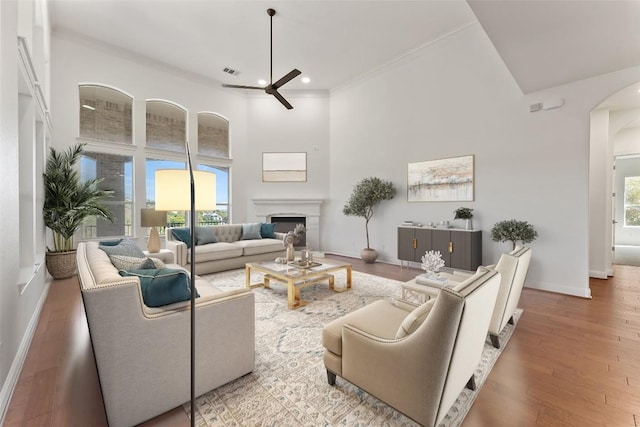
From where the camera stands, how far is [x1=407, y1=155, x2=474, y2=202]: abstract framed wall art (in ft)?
15.6

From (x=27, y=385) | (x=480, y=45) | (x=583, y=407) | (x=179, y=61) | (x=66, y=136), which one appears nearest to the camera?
(x=583, y=407)

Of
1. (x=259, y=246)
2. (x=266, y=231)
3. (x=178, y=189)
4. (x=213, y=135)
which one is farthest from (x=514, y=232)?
(x=213, y=135)

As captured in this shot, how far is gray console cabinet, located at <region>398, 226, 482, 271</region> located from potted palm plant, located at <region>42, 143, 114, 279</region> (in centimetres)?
537

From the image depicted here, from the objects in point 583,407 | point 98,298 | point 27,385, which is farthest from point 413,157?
point 27,385

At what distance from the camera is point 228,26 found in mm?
Answer: 4629

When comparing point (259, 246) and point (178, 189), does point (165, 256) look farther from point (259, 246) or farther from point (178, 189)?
point (178, 189)

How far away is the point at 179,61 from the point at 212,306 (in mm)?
6108

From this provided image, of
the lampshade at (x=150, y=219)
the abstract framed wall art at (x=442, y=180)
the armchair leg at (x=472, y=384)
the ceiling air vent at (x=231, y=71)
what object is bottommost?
the armchair leg at (x=472, y=384)

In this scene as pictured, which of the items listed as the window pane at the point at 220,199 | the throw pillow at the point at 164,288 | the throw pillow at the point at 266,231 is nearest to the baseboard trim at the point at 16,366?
the throw pillow at the point at 164,288

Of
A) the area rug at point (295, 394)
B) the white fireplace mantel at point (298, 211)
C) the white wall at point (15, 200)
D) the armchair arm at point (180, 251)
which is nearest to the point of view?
the area rug at point (295, 394)

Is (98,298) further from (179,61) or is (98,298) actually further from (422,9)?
(179,61)

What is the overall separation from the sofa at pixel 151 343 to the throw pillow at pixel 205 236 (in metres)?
3.08

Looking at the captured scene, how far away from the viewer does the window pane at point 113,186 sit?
Answer: 518 cm

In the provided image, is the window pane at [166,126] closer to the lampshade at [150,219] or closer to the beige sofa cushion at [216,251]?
the lampshade at [150,219]
